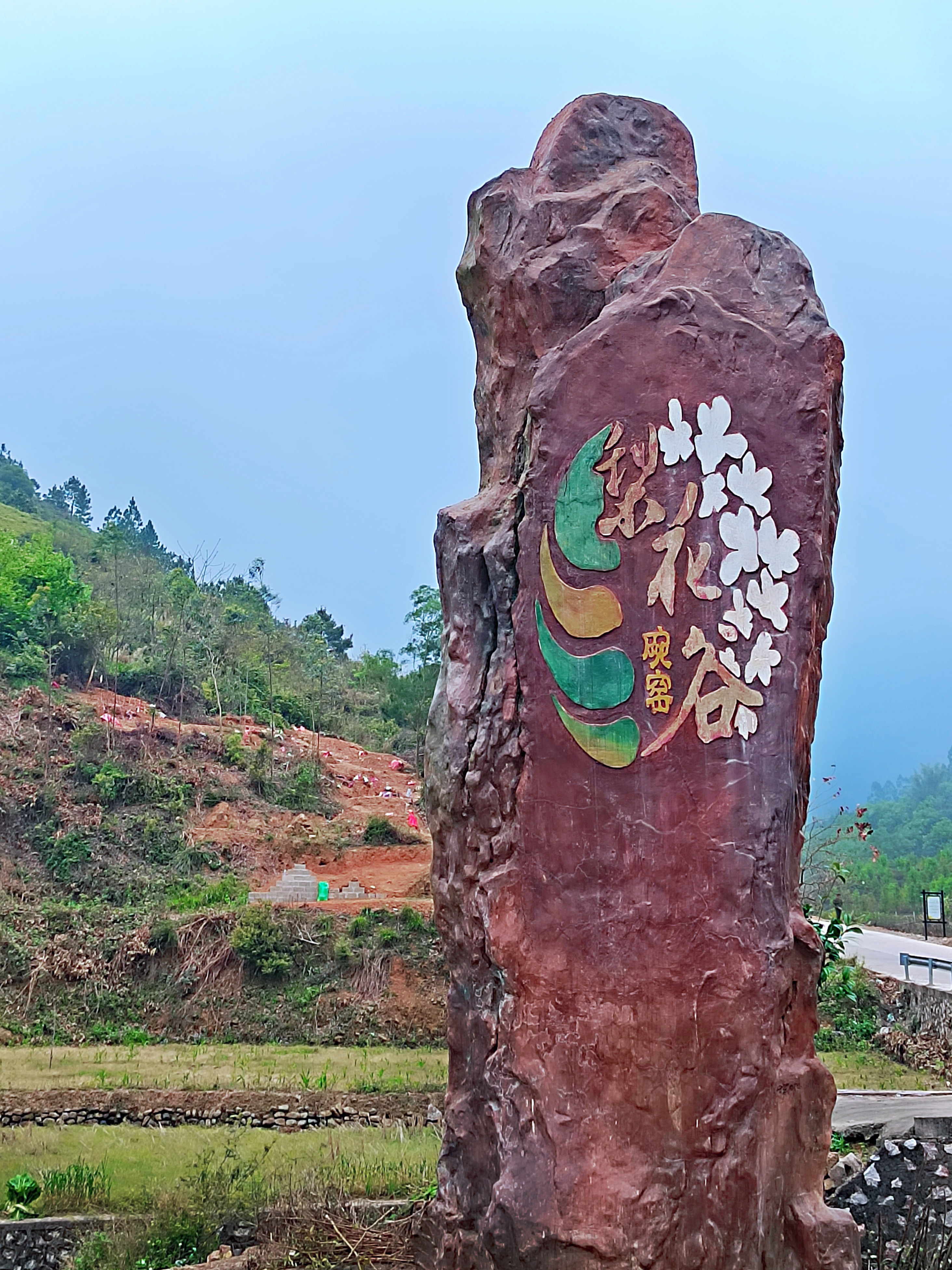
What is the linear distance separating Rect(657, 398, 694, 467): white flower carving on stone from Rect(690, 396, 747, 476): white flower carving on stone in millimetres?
28

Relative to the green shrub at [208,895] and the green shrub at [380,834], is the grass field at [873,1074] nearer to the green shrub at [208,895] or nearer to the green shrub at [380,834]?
the green shrub at [208,895]

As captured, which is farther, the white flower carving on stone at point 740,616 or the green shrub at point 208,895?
the green shrub at point 208,895

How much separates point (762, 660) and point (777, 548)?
33 centimetres

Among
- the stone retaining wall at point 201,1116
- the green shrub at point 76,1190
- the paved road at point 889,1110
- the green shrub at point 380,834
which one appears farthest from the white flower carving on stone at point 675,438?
the green shrub at point 380,834

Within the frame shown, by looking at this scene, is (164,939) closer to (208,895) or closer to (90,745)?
(208,895)

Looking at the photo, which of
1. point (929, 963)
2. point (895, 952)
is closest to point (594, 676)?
point (929, 963)

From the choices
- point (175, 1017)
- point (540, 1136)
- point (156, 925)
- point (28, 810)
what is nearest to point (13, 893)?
point (28, 810)

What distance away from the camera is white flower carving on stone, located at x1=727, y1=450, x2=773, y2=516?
3270 mm

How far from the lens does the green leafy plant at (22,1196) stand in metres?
4.82

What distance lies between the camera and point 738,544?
10.6 ft

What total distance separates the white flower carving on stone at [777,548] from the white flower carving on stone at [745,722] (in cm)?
40

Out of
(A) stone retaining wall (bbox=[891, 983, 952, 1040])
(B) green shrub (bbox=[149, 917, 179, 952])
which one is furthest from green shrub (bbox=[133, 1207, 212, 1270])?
(B) green shrub (bbox=[149, 917, 179, 952])

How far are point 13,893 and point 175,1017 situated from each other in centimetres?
412

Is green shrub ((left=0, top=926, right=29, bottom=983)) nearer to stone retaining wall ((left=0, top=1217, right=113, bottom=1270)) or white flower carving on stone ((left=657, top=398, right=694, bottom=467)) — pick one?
stone retaining wall ((left=0, top=1217, right=113, bottom=1270))
